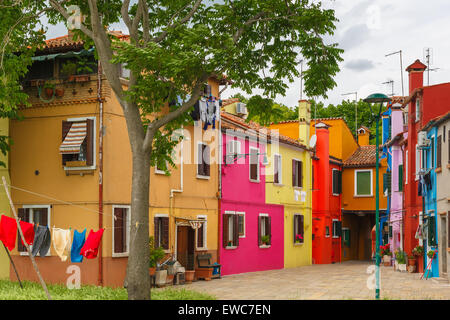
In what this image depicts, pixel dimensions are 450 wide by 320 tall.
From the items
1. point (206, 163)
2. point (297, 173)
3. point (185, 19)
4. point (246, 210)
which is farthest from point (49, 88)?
point (297, 173)

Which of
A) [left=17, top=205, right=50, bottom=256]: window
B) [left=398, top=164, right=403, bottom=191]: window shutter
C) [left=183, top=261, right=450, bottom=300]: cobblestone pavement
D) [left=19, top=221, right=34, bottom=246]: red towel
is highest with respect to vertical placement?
[left=398, top=164, right=403, bottom=191]: window shutter

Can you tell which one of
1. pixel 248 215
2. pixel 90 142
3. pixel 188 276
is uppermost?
pixel 90 142

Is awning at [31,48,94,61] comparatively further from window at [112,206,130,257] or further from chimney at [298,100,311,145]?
chimney at [298,100,311,145]

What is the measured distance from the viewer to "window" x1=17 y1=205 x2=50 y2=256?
20.3m

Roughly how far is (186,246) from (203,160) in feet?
10.8

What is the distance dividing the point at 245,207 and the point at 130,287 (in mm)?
13061

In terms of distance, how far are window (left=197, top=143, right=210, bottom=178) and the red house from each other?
26.4ft

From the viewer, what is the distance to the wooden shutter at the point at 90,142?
19.7 meters

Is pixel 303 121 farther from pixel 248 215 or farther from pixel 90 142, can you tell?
pixel 90 142

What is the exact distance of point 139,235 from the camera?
52.0 ft

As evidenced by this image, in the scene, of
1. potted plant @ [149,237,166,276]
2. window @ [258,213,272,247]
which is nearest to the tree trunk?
potted plant @ [149,237,166,276]

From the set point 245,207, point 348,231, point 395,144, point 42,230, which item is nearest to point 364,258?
point 348,231

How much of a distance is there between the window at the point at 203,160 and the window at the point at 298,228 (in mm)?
9756

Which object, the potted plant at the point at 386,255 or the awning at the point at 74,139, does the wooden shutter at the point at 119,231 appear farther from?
the potted plant at the point at 386,255
